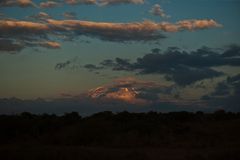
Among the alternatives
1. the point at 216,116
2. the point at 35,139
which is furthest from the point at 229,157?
the point at 216,116

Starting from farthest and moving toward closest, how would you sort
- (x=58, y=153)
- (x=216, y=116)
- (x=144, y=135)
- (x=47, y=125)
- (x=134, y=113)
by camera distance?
(x=216, y=116) → (x=134, y=113) → (x=47, y=125) → (x=144, y=135) → (x=58, y=153)

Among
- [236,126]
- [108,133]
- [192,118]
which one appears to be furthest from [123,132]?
[192,118]

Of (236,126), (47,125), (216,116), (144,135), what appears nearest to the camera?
(144,135)

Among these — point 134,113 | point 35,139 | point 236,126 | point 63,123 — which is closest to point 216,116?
point 134,113

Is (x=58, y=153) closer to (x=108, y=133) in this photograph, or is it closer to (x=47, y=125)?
(x=108, y=133)

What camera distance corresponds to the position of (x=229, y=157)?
23406 millimetres

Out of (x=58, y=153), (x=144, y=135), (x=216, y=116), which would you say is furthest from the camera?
(x=216, y=116)

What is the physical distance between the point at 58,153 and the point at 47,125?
1974 centimetres

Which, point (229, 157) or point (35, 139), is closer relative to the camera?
point (229, 157)

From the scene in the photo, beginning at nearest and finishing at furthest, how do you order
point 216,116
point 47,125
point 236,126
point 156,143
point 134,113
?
point 156,143, point 47,125, point 236,126, point 134,113, point 216,116

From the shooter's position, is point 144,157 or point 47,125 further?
point 47,125

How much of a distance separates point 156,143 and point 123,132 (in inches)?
176

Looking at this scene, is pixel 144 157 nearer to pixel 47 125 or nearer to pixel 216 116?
pixel 47 125

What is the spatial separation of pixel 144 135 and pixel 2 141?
1188cm
